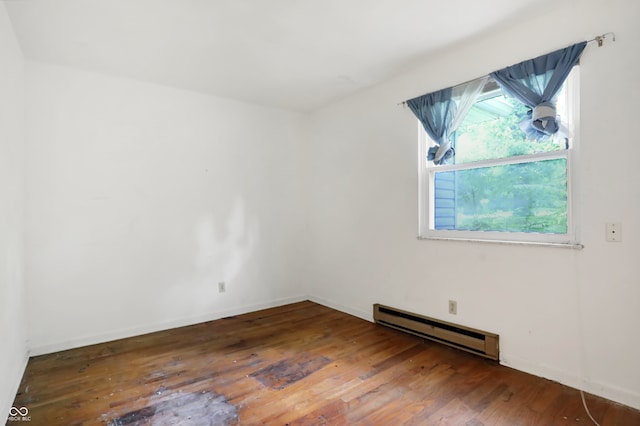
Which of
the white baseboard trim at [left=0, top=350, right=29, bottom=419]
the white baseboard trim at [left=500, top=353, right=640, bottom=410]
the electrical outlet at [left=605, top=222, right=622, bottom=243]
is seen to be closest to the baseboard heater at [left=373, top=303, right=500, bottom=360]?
the white baseboard trim at [left=500, top=353, right=640, bottom=410]

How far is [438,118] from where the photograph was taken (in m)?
2.96

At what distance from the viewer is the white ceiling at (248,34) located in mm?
2197

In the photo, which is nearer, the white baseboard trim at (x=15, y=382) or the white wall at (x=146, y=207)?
the white baseboard trim at (x=15, y=382)

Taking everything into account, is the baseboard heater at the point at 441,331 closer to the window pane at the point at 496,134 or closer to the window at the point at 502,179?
the window at the point at 502,179

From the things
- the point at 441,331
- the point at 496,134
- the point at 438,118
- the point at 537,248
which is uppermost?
the point at 438,118

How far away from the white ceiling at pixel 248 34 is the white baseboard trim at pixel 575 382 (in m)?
2.46

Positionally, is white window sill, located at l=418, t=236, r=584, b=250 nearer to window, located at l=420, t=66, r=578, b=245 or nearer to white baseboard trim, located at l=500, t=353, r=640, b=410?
window, located at l=420, t=66, r=578, b=245

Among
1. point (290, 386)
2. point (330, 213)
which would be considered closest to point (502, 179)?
point (330, 213)

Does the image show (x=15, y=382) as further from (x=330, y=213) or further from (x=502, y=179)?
(x=502, y=179)

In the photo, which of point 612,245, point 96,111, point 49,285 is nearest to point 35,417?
point 49,285

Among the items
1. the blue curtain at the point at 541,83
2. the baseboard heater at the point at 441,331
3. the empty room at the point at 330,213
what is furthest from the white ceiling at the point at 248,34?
the baseboard heater at the point at 441,331

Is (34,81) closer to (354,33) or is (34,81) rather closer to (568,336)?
(354,33)

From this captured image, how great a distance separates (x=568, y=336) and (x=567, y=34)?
2013 millimetres

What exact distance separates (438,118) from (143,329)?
3.47 metres
